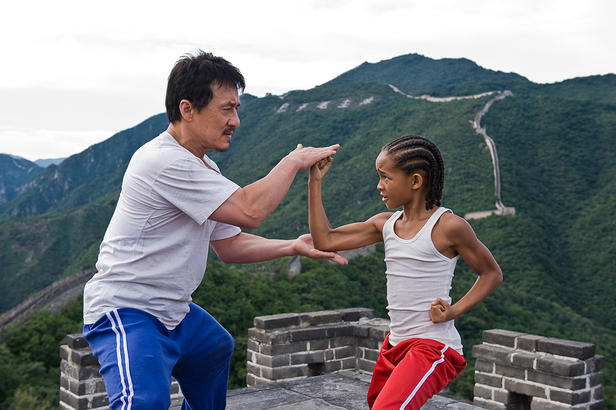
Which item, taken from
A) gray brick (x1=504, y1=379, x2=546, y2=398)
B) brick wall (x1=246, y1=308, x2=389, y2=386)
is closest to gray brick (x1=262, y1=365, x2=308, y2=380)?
brick wall (x1=246, y1=308, x2=389, y2=386)

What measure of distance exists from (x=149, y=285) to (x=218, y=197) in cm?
44

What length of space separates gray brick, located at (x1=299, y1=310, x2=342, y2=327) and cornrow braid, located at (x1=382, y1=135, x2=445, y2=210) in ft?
8.79

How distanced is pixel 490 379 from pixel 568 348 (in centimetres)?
62

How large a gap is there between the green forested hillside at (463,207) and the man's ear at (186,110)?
6.30m

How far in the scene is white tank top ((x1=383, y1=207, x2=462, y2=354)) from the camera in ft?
9.21

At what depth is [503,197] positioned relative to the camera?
36906 millimetres

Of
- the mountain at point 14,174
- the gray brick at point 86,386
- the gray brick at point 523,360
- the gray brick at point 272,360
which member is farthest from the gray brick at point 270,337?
the mountain at point 14,174

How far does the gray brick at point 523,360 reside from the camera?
14.6ft

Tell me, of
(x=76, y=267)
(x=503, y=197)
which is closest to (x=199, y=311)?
(x=503, y=197)

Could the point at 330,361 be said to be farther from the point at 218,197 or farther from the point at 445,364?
the point at 218,197

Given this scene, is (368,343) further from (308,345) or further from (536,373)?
(536,373)

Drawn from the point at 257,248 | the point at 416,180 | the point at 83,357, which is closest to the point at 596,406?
the point at 416,180

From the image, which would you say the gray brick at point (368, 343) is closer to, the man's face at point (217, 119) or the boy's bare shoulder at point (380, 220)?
the boy's bare shoulder at point (380, 220)

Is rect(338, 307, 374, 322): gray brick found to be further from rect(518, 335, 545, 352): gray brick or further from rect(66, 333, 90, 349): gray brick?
rect(66, 333, 90, 349): gray brick
